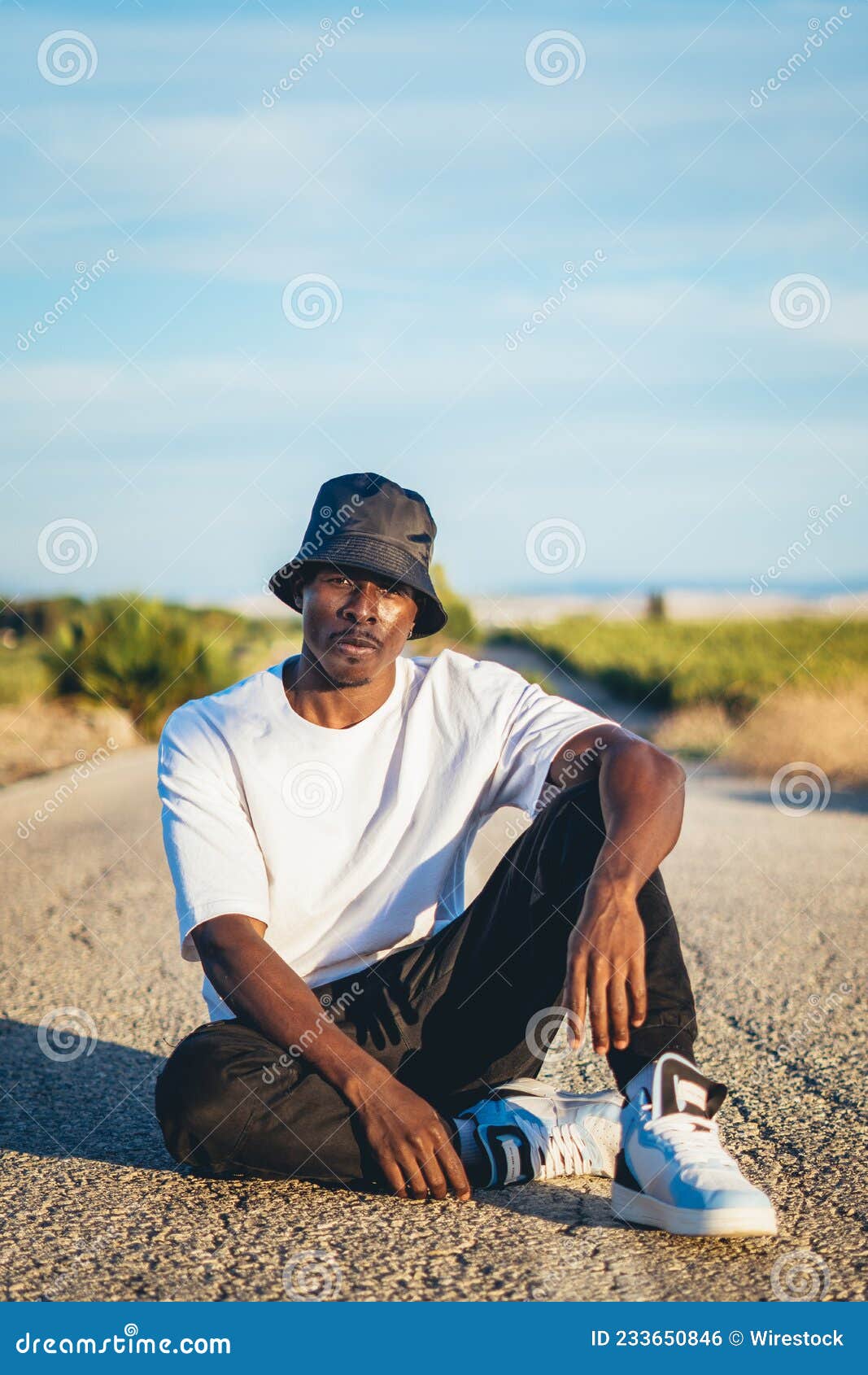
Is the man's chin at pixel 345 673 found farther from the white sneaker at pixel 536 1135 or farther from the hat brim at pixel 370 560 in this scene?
the white sneaker at pixel 536 1135

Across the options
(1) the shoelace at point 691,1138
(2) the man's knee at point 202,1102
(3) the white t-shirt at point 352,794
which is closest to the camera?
(1) the shoelace at point 691,1138

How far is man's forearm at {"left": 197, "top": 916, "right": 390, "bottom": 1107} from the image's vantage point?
2713 mm

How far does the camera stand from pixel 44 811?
9.79m

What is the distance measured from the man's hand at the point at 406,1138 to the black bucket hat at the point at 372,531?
101 centimetres

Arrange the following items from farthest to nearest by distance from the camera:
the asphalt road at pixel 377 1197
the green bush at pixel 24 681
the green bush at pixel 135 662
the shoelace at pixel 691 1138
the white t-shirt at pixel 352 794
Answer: the green bush at pixel 24 681 → the green bush at pixel 135 662 → the white t-shirt at pixel 352 794 → the shoelace at pixel 691 1138 → the asphalt road at pixel 377 1197

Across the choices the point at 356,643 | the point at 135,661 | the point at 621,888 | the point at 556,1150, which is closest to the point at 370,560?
the point at 356,643

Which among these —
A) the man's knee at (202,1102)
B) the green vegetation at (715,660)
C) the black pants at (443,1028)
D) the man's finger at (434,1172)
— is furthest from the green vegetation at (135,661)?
the man's finger at (434,1172)

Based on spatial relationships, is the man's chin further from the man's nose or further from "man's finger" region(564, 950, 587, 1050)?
"man's finger" region(564, 950, 587, 1050)

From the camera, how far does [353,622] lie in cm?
312

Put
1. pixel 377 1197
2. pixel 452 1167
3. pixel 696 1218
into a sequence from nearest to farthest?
1. pixel 696 1218
2. pixel 452 1167
3. pixel 377 1197

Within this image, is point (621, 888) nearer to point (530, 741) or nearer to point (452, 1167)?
point (530, 741)

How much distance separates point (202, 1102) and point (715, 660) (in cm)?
2133

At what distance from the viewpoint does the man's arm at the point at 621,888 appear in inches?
106
